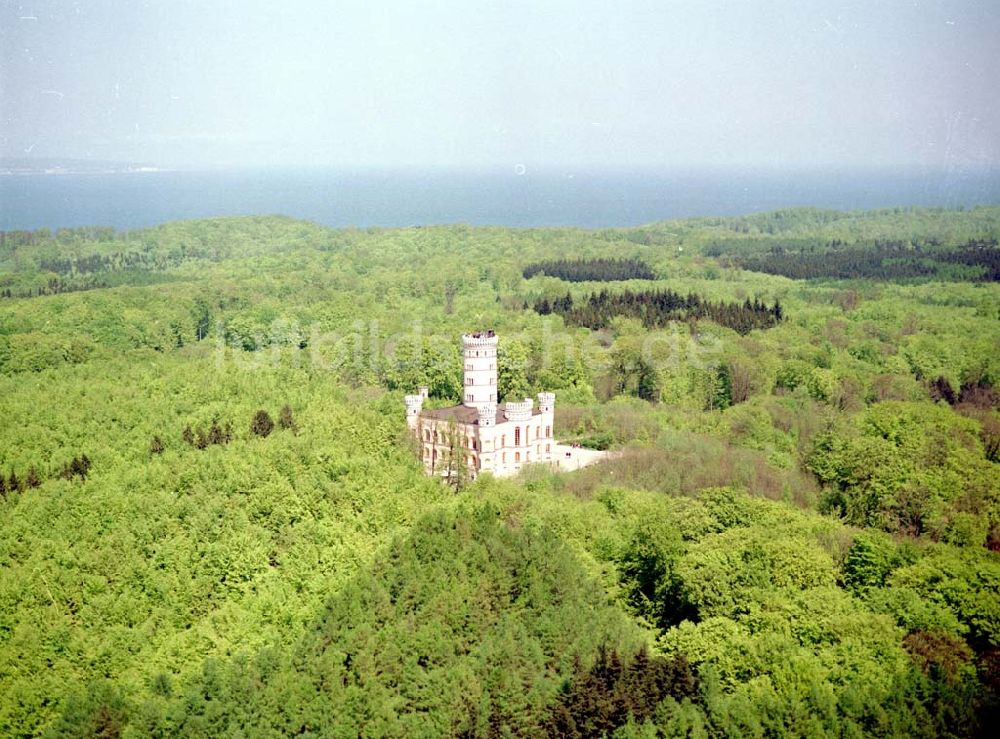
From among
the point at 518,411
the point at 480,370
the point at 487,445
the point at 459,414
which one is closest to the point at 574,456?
the point at 518,411

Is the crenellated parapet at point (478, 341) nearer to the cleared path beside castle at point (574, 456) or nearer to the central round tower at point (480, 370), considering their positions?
the central round tower at point (480, 370)

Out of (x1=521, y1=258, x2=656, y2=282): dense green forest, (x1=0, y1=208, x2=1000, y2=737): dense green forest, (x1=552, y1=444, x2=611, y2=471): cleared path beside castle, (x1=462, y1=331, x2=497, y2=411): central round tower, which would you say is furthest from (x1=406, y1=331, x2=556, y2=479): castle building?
(x1=521, y1=258, x2=656, y2=282): dense green forest

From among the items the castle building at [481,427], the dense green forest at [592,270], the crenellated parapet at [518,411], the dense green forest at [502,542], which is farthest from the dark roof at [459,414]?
the dense green forest at [592,270]

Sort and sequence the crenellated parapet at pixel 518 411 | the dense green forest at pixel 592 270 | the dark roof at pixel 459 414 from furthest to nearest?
1. the dense green forest at pixel 592 270
2. the dark roof at pixel 459 414
3. the crenellated parapet at pixel 518 411

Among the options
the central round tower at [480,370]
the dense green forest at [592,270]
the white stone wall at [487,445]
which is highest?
the central round tower at [480,370]

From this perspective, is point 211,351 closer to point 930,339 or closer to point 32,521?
point 32,521

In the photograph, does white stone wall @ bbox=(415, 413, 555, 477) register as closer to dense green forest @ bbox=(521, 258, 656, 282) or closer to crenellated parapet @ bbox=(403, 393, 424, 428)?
crenellated parapet @ bbox=(403, 393, 424, 428)
